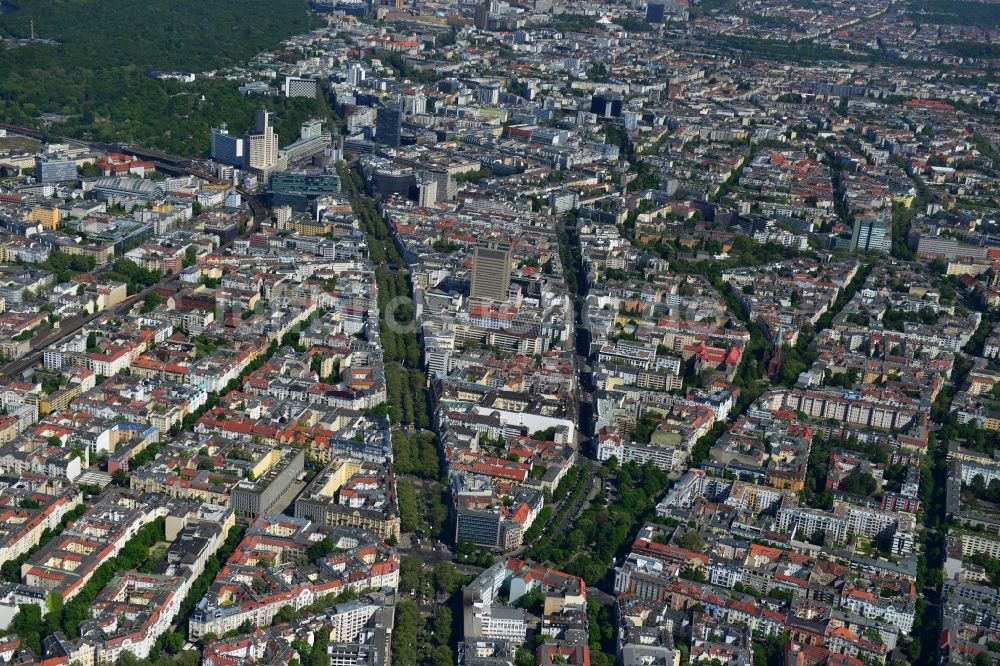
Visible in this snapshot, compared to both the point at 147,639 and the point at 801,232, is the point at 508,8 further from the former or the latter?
the point at 147,639

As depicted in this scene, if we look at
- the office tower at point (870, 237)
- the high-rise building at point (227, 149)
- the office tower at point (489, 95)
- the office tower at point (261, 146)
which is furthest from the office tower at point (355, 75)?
the office tower at point (870, 237)

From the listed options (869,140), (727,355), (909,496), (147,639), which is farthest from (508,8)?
(147,639)

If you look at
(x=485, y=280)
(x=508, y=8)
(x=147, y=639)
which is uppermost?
(x=508, y=8)

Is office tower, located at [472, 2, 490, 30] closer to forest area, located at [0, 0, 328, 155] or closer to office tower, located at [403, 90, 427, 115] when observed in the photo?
forest area, located at [0, 0, 328, 155]

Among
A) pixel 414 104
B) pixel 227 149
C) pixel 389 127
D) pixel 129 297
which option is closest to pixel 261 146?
pixel 227 149

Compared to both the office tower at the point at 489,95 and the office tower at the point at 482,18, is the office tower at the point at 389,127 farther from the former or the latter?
the office tower at the point at 482,18
